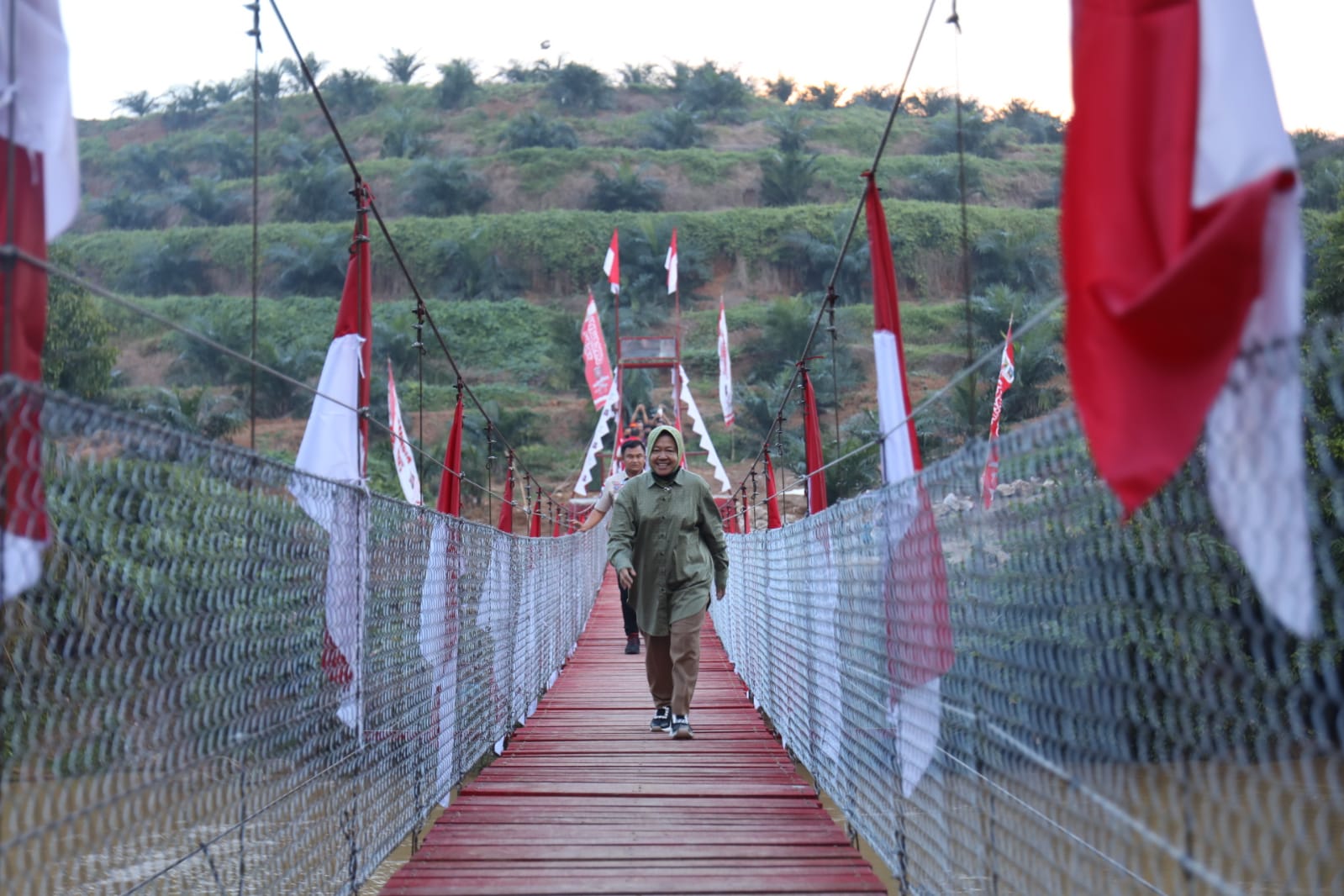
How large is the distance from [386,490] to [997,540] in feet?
62.7

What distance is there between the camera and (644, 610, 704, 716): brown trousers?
484 centimetres

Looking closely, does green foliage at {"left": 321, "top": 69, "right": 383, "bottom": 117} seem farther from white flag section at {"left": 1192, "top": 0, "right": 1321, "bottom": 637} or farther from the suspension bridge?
white flag section at {"left": 1192, "top": 0, "right": 1321, "bottom": 637}

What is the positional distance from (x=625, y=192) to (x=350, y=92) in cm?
2078

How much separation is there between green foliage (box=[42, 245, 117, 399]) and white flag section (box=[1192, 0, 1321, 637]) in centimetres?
1758

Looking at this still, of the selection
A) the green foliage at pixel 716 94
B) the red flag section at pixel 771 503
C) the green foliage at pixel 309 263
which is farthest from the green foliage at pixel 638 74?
the red flag section at pixel 771 503

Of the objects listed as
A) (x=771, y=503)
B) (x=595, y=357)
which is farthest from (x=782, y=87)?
(x=771, y=503)

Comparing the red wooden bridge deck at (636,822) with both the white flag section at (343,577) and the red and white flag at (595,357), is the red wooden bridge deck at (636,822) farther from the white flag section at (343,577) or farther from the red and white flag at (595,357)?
the red and white flag at (595,357)

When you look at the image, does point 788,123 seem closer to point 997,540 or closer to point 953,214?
point 953,214

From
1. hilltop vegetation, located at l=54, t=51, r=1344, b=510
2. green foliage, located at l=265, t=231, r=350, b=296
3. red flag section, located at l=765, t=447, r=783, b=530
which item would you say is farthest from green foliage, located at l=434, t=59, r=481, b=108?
red flag section, located at l=765, t=447, r=783, b=530

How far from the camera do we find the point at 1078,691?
1743 millimetres

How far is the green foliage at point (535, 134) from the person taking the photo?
49.8 m

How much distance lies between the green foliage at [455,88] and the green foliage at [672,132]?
11.2 metres

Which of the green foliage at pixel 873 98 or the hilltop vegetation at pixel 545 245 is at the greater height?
the green foliage at pixel 873 98

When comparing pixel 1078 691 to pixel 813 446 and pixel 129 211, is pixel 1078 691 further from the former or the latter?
pixel 129 211
